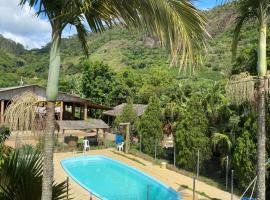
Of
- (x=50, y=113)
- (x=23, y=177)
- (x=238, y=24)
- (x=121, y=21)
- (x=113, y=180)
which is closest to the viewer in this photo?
(x=50, y=113)

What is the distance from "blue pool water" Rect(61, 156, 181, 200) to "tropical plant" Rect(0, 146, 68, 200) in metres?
10.5

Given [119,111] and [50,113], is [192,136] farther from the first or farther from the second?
[50,113]

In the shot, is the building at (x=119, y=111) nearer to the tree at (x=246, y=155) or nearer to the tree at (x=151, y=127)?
the tree at (x=151, y=127)

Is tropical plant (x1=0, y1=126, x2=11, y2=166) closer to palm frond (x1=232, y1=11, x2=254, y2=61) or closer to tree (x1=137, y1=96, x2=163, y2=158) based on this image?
palm frond (x1=232, y1=11, x2=254, y2=61)

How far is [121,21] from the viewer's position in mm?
3762

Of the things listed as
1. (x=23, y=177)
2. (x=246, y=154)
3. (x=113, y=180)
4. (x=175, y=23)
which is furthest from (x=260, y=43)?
Result: (x=113, y=180)

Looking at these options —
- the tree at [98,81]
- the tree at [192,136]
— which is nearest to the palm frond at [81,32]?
the tree at [192,136]

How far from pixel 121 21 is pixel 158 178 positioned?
14245 millimetres

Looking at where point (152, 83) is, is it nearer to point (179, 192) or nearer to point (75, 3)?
point (179, 192)

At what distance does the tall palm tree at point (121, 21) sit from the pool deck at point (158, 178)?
1024 cm

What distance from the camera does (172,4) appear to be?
10.6ft

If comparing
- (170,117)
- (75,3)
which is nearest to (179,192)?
(170,117)

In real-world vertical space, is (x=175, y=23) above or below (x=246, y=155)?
above

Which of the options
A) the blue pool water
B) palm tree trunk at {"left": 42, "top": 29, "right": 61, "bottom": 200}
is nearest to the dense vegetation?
palm tree trunk at {"left": 42, "top": 29, "right": 61, "bottom": 200}
